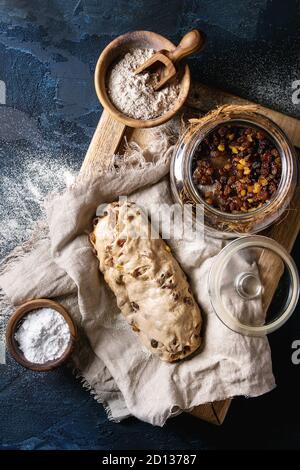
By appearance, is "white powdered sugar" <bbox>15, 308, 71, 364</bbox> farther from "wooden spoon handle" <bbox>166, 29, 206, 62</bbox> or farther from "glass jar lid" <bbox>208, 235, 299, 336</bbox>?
"wooden spoon handle" <bbox>166, 29, 206, 62</bbox>

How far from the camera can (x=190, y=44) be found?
1.26 meters

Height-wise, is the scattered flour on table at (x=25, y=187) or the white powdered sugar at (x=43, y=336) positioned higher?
the scattered flour on table at (x=25, y=187)

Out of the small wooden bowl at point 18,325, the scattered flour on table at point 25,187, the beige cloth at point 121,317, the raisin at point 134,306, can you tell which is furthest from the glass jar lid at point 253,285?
the scattered flour on table at point 25,187

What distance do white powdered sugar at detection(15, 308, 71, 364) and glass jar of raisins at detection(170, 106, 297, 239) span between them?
15.3 inches

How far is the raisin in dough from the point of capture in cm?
130

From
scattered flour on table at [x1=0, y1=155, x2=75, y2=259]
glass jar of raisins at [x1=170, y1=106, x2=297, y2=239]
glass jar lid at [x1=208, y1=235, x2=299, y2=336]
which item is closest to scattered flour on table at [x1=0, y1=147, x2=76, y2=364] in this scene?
scattered flour on table at [x1=0, y1=155, x2=75, y2=259]

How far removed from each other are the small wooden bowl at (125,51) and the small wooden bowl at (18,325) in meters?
0.44

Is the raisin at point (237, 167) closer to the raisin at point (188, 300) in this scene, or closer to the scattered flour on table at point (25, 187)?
the raisin at point (188, 300)

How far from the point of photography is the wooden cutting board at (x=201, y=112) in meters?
1.40

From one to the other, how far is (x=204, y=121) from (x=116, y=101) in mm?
208

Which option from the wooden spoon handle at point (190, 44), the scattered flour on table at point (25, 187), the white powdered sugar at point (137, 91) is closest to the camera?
the wooden spoon handle at point (190, 44)

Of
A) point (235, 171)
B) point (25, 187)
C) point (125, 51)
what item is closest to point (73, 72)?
point (125, 51)

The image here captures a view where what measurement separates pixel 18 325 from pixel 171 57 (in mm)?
677

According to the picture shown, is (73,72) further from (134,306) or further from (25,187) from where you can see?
(134,306)
